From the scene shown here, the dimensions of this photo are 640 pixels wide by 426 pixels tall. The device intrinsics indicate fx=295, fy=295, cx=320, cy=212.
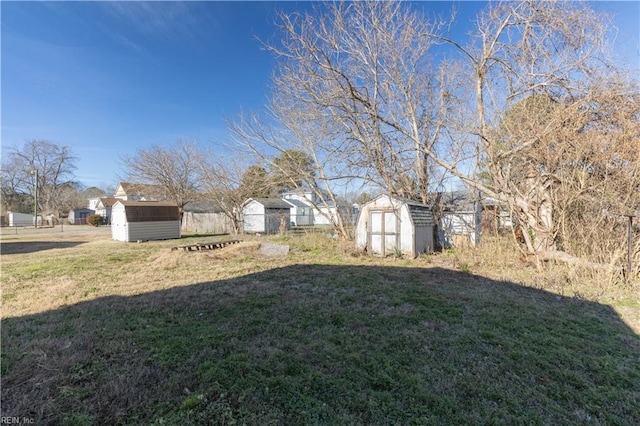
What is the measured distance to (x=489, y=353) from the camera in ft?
9.67

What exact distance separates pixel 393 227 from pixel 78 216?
142 ft

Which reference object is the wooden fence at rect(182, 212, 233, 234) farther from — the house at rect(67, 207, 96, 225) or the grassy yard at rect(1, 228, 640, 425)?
the house at rect(67, 207, 96, 225)

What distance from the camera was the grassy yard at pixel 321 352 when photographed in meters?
2.08

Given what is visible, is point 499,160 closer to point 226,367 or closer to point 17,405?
point 226,367

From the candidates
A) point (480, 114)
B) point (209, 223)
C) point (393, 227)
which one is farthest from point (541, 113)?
point (209, 223)

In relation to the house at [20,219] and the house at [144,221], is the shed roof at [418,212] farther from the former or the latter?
the house at [20,219]

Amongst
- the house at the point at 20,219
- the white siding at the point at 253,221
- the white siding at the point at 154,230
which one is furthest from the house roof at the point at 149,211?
the house at the point at 20,219

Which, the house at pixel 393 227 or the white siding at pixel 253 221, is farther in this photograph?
the white siding at pixel 253 221

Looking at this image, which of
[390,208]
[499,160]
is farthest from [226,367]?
[499,160]

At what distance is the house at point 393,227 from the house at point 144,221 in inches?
425

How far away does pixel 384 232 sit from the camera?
9703 millimetres

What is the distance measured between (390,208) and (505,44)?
573 centimetres

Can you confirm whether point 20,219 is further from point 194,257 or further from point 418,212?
point 418,212

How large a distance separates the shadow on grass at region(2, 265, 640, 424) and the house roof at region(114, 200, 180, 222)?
1120 cm
